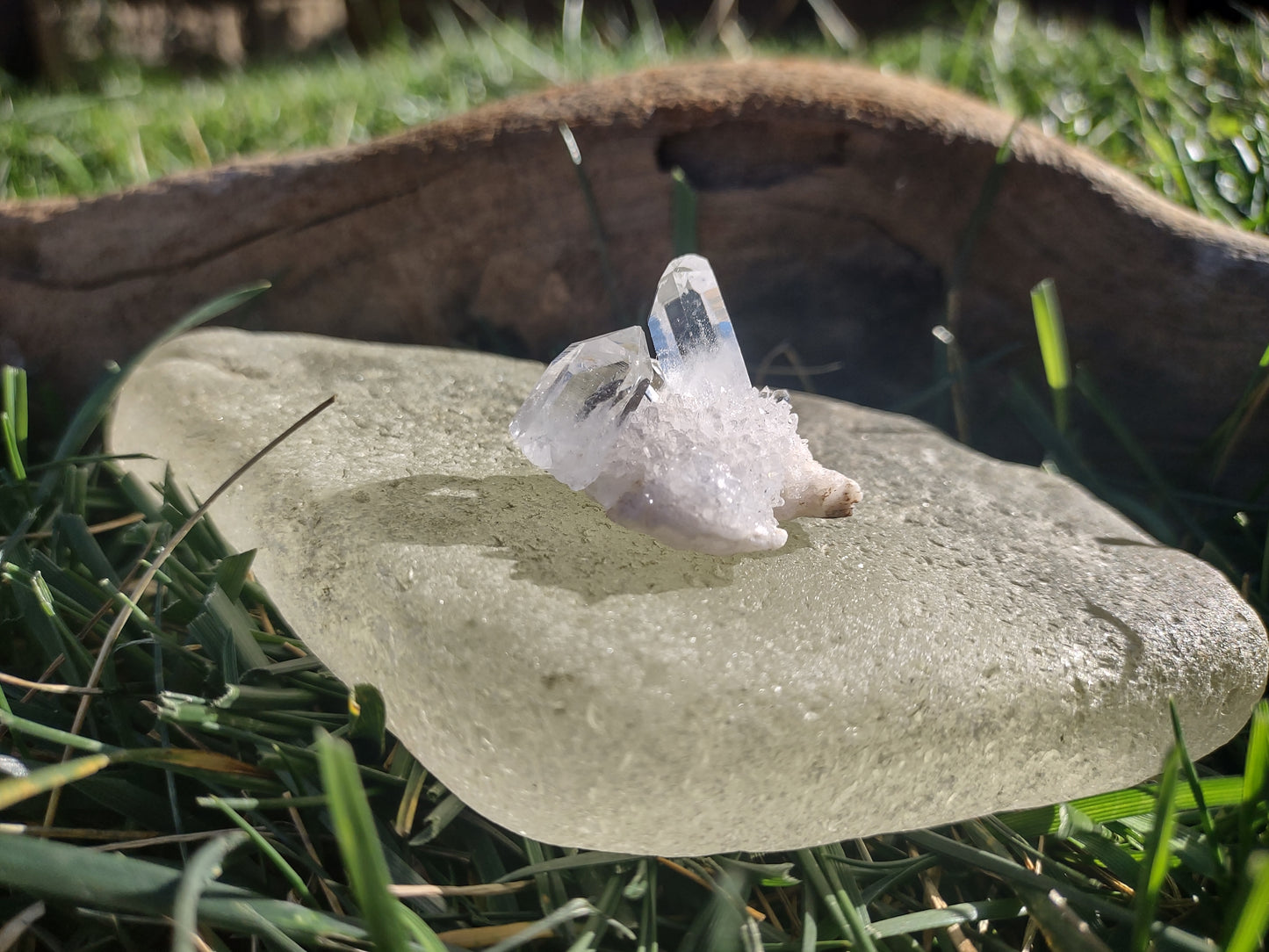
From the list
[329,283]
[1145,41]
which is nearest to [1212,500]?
[329,283]

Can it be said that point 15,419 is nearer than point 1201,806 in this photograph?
No

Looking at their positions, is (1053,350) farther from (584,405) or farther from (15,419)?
(15,419)

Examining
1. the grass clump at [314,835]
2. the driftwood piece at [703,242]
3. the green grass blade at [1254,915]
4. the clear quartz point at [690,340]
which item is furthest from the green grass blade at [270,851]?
the driftwood piece at [703,242]

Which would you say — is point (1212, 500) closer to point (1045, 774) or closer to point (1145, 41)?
point (1045, 774)

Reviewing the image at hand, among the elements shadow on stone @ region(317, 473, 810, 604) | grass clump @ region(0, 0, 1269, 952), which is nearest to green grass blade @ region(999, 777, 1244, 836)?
grass clump @ region(0, 0, 1269, 952)

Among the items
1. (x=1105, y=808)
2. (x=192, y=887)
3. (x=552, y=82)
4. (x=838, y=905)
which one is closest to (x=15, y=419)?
(x=192, y=887)

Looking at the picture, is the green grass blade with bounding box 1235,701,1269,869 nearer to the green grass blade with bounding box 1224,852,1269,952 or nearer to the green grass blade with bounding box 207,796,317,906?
the green grass blade with bounding box 1224,852,1269,952

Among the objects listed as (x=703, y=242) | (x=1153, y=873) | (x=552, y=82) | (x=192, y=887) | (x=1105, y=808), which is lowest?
(x=1105, y=808)
